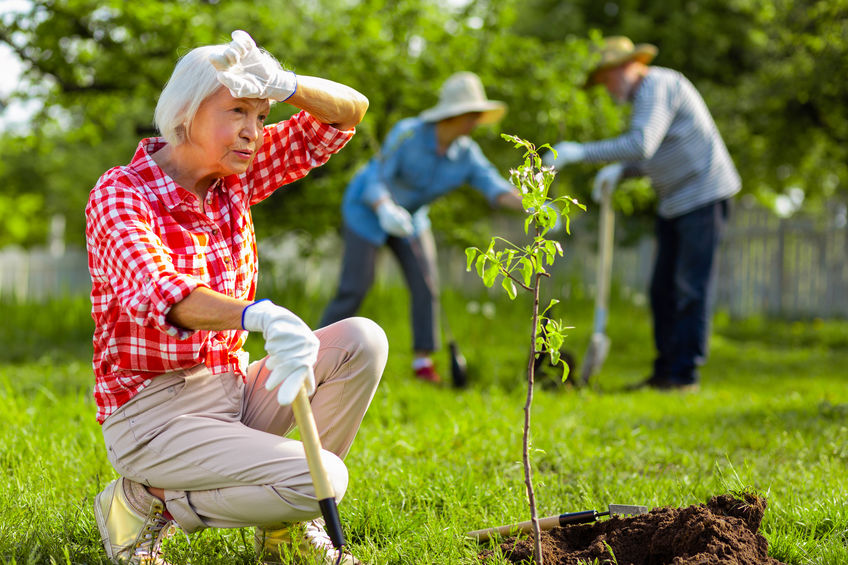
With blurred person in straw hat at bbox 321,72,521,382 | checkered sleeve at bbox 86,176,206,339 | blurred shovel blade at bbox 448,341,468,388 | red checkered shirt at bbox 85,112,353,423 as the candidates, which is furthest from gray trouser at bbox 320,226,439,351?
checkered sleeve at bbox 86,176,206,339

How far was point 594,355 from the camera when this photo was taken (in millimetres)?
5203

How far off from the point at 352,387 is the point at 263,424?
0.28 m

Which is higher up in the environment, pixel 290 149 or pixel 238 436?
pixel 290 149

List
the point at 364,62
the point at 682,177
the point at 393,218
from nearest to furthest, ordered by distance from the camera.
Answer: the point at 393,218 < the point at 682,177 < the point at 364,62

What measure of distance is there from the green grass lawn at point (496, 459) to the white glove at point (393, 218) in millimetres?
871

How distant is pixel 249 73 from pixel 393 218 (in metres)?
2.77

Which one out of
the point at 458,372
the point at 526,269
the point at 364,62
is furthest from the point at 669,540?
the point at 364,62

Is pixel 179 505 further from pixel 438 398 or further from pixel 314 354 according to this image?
pixel 438 398

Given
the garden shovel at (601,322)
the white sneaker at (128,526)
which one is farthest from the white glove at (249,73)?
the garden shovel at (601,322)

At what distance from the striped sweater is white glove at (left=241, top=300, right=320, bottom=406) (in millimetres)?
3562

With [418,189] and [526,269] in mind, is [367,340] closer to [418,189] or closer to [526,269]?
[526,269]

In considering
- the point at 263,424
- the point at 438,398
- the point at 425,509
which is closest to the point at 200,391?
the point at 263,424

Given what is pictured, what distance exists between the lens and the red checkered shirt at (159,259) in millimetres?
1831

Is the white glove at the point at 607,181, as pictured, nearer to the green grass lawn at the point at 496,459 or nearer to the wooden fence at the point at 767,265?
the green grass lawn at the point at 496,459
